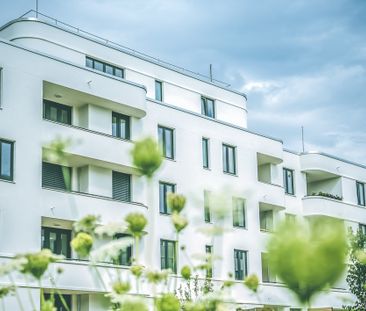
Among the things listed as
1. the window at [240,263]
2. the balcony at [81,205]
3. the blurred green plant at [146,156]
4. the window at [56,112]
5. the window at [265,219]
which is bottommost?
the blurred green plant at [146,156]

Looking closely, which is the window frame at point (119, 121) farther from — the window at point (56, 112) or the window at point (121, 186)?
the window at point (56, 112)

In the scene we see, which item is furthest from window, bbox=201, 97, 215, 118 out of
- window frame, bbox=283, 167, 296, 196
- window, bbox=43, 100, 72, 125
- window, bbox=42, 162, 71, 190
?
window, bbox=42, 162, 71, 190

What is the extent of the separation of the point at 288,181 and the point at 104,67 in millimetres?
13065

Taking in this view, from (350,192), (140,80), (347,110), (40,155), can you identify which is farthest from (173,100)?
(347,110)

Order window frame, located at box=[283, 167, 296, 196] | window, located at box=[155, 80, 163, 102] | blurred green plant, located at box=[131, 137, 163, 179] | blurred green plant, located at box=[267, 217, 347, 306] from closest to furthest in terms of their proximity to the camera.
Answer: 1. blurred green plant, located at box=[267, 217, 347, 306]
2. blurred green plant, located at box=[131, 137, 163, 179]
3. window, located at box=[155, 80, 163, 102]
4. window frame, located at box=[283, 167, 296, 196]

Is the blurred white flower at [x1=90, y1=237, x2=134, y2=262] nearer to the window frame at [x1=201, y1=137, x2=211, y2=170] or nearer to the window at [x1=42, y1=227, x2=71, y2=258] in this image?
the window at [x1=42, y1=227, x2=71, y2=258]

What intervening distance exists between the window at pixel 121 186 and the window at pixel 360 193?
19305 millimetres

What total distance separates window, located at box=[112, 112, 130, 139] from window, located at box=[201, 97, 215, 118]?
762 cm

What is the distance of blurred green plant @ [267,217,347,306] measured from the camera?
0.95m

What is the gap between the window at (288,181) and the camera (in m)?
40.6

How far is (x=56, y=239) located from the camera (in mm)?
27016

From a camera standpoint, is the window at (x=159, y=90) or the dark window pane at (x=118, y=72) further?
the window at (x=159, y=90)

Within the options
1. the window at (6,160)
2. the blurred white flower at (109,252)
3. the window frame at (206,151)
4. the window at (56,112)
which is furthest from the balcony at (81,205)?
the blurred white flower at (109,252)

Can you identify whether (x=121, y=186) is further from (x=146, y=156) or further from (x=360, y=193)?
(x=146, y=156)
